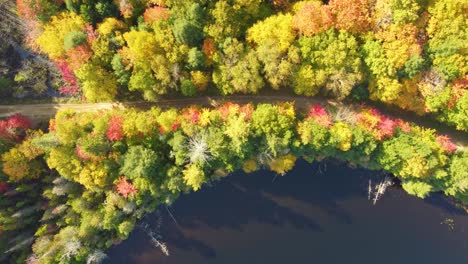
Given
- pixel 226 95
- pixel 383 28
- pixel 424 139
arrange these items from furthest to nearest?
pixel 226 95 → pixel 424 139 → pixel 383 28

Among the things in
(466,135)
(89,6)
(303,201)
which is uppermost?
(89,6)

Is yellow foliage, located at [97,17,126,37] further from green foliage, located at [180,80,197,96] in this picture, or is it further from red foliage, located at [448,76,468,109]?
red foliage, located at [448,76,468,109]

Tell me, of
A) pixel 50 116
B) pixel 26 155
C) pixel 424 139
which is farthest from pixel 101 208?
pixel 424 139

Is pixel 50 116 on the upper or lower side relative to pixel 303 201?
upper

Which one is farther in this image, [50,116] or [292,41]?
[50,116]

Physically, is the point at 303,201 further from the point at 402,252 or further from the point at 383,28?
the point at 383,28

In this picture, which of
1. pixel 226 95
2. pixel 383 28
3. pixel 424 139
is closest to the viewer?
pixel 383 28

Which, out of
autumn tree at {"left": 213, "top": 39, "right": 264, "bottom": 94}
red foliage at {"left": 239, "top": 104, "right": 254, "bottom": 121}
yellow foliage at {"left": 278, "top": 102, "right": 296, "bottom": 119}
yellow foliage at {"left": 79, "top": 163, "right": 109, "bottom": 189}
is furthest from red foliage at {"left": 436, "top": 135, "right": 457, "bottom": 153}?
yellow foliage at {"left": 79, "top": 163, "right": 109, "bottom": 189}
